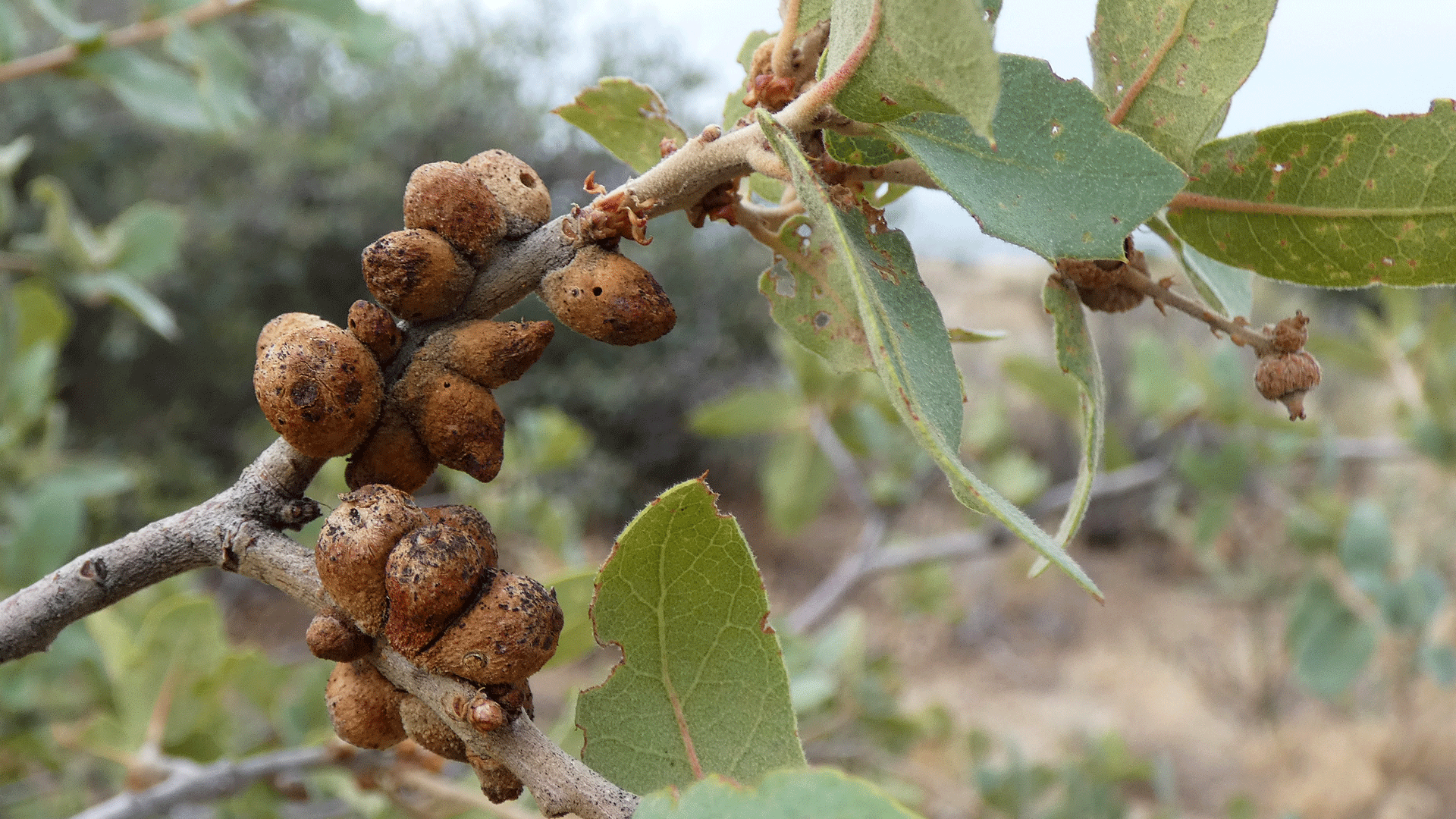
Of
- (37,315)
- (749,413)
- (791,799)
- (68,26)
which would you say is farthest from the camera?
(749,413)

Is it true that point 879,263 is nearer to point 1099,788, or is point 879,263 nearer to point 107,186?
point 1099,788

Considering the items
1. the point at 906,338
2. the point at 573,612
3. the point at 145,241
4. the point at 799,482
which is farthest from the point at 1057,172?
the point at 799,482

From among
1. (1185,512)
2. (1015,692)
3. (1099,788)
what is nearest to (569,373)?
(1015,692)

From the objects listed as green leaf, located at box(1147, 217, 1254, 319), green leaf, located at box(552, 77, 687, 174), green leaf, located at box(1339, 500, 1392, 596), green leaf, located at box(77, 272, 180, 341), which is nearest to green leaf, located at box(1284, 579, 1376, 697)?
green leaf, located at box(1339, 500, 1392, 596)

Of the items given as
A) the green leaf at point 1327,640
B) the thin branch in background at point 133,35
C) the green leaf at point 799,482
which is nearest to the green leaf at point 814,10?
the thin branch in background at point 133,35

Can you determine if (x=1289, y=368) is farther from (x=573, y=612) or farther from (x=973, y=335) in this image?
(x=573, y=612)
